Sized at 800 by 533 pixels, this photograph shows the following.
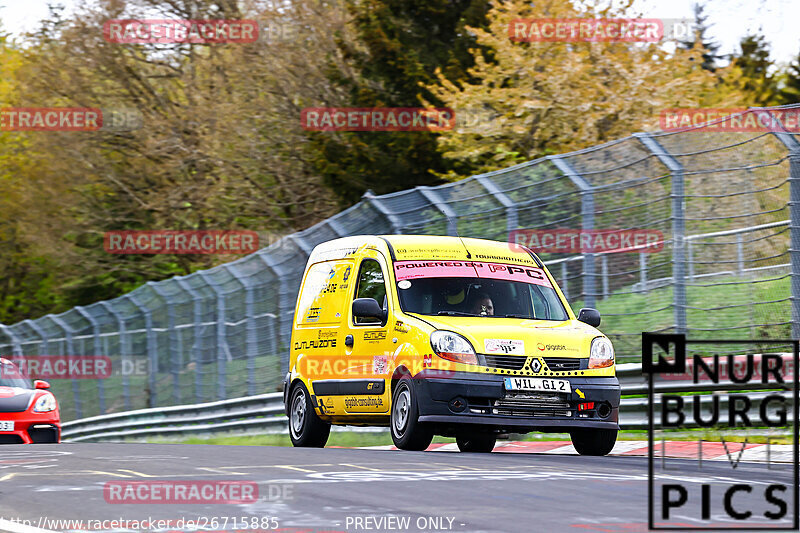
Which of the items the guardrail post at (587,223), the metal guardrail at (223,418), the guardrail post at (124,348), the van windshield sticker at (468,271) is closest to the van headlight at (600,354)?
the metal guardrail at (223,418)

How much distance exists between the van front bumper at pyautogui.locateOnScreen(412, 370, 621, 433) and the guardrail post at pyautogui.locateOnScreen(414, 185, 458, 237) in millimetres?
4776

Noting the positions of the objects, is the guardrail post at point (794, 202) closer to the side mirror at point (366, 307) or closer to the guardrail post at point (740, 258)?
the guardrail post at point (740, 258)

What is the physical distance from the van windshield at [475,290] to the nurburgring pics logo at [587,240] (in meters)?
0.65

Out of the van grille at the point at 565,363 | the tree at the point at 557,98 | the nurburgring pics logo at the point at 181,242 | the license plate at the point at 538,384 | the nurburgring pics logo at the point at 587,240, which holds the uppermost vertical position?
the tree at the point at 557,98

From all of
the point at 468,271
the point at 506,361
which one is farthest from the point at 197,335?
the point at 506,361

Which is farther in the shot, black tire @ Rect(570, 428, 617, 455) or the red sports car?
the red sports car

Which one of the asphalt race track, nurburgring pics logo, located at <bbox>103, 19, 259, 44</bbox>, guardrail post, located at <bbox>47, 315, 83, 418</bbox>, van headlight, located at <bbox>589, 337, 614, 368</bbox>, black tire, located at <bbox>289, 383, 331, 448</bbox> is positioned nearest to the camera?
the asphalt race track

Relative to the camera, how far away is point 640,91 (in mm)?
26719

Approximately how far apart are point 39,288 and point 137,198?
13.7 meters

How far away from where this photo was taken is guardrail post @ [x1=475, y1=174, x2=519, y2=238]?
15258 mm

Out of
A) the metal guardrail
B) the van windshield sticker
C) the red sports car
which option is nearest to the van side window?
the van windshield sticker

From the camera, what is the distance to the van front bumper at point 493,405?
11086mm

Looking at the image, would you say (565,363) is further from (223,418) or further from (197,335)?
(197,335)

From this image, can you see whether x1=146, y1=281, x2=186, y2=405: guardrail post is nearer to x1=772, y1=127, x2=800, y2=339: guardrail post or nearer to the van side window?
the van side window
